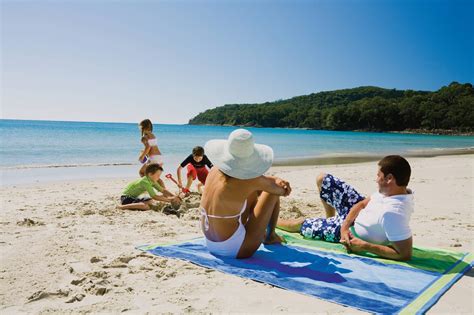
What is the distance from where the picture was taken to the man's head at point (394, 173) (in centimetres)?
381

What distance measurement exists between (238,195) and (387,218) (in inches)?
58.2

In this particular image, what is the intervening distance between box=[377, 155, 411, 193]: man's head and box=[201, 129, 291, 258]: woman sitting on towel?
0.98m

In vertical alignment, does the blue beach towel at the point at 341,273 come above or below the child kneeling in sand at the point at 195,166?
below

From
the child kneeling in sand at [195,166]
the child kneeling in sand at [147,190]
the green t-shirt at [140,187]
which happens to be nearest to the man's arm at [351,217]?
the child kneeling in sand at [147,190]

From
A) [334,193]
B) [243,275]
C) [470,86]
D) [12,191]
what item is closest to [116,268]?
[243,275]

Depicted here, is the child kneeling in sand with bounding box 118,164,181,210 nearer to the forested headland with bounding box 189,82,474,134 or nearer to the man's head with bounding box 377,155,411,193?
the man's head with bounding box 377,155,411,193

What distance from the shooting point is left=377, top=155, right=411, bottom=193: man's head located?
12.5ft

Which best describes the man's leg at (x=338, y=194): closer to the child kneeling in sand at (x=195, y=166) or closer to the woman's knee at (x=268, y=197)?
the woman's knee at (x=268, y=197)

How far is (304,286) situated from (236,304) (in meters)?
0.66

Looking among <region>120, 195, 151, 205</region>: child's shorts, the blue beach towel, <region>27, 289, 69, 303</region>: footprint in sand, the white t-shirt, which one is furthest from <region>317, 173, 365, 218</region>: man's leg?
<region>120, 195, 151, 205</region>: child's shorts

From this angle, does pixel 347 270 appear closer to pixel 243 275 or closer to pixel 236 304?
pixel 243 275

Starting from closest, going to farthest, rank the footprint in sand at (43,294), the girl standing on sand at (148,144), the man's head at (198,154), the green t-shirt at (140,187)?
the footprint in sand at (43,294), the green t-shirt at (140,187), the girl standing on sand at (148,144), the man's head at (198,154)

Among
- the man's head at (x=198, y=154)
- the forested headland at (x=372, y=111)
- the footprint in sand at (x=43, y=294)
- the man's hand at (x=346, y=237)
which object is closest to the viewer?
the footprint in sand at (x=43, y=294)

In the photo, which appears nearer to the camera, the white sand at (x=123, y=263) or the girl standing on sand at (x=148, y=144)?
the white sand at (x=123, y=263)
